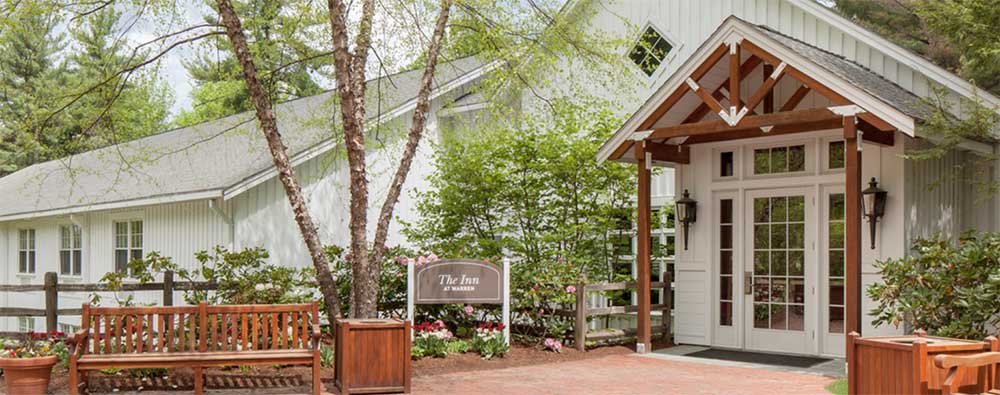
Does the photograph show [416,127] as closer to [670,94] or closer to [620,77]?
[670,94]

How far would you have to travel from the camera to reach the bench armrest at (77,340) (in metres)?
8.44

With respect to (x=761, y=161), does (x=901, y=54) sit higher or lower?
higher

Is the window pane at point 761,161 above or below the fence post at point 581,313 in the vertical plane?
above

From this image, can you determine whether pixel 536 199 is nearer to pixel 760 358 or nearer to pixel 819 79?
pixel 760 358

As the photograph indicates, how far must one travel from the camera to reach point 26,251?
23.3 meters

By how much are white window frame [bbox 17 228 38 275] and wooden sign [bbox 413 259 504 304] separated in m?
14.9

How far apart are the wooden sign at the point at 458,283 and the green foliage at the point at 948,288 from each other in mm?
4508

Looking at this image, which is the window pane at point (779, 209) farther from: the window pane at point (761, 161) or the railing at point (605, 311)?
the railing at point (605, 311)

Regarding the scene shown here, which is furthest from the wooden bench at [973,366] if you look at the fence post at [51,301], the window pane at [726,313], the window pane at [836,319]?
the fence post at [51,301]

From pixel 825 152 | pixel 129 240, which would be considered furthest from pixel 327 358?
pixel 129 240

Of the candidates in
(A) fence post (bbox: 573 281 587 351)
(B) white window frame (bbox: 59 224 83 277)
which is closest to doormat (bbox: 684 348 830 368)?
(A) fence post (bbox: 573 281 587 351)

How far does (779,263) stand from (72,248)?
15.4 m

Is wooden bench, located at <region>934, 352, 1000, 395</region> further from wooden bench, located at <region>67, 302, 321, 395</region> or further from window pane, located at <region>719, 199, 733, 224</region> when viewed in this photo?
window pane, located at <region>719, 199, 733, 224</region>

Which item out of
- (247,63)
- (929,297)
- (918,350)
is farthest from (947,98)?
(247,63)
